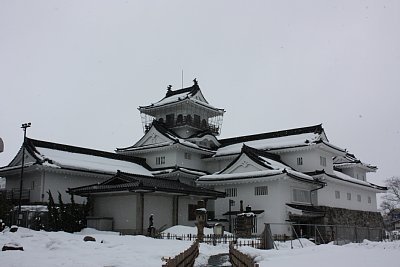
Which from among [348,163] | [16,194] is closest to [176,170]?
[16,194]

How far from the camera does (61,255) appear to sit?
1727cm

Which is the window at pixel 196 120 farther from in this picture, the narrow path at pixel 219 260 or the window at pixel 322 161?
the narrow path at pixel 219 260

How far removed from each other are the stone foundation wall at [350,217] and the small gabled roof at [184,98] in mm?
20076

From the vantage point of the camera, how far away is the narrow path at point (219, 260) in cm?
1985

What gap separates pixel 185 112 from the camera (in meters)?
55.5

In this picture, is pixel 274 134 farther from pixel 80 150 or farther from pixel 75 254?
pixel 75 254

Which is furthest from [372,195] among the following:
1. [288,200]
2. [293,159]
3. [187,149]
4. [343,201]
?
[187,149]

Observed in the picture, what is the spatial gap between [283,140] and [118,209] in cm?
2175

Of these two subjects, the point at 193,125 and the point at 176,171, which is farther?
the point at 193,125

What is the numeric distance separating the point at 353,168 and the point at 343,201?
34.4ft

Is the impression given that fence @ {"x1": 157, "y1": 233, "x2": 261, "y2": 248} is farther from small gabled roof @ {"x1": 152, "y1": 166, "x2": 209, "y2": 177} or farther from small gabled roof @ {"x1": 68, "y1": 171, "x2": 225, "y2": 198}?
small gabled roof @ {"x1": 152, "y1": 166, "x2": 209, "y2": 177}

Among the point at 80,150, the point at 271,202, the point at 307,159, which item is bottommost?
the point at 271,202

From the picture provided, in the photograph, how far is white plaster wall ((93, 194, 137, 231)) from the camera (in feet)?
117

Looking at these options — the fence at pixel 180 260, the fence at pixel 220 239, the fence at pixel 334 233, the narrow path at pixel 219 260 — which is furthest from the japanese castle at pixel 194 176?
the fence at pixel 180 260
